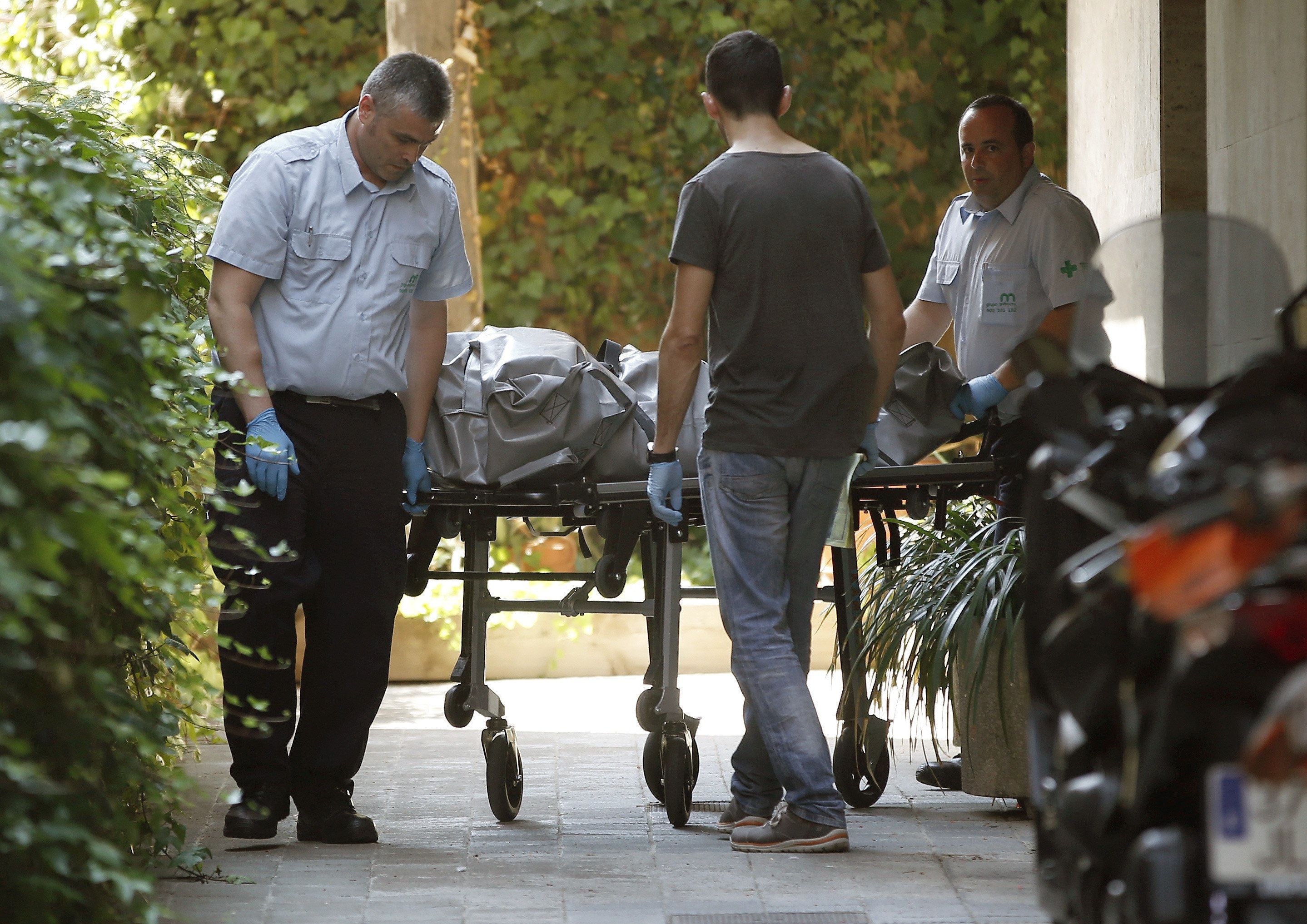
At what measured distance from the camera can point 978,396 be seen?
4500 millimetres

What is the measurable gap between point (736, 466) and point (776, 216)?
61cm

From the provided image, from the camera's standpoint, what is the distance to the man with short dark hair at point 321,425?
3.98 metres

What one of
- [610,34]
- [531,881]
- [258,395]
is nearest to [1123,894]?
[531,881]

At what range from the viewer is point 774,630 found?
3979 mm

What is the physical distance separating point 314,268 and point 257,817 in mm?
1367

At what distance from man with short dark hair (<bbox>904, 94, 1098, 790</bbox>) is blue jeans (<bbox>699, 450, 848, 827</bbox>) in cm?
70

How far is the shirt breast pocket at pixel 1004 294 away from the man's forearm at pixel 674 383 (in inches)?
44.8

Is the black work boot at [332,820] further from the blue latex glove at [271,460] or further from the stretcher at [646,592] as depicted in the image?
the blue latex glove at [271,460]

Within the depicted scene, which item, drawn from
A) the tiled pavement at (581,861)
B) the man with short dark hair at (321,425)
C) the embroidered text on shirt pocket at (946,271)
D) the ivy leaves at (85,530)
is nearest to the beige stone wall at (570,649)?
the tiled pavement at (581,861)

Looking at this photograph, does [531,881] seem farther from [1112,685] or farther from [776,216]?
[1112,685]

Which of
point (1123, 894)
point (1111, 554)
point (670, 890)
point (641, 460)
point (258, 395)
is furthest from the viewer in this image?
point (641, 460)

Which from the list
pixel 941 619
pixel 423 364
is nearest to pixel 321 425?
pixel 423 364

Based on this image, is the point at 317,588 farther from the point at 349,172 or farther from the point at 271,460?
the point at 349,172

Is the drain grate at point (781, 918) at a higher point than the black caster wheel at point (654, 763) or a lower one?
higher
